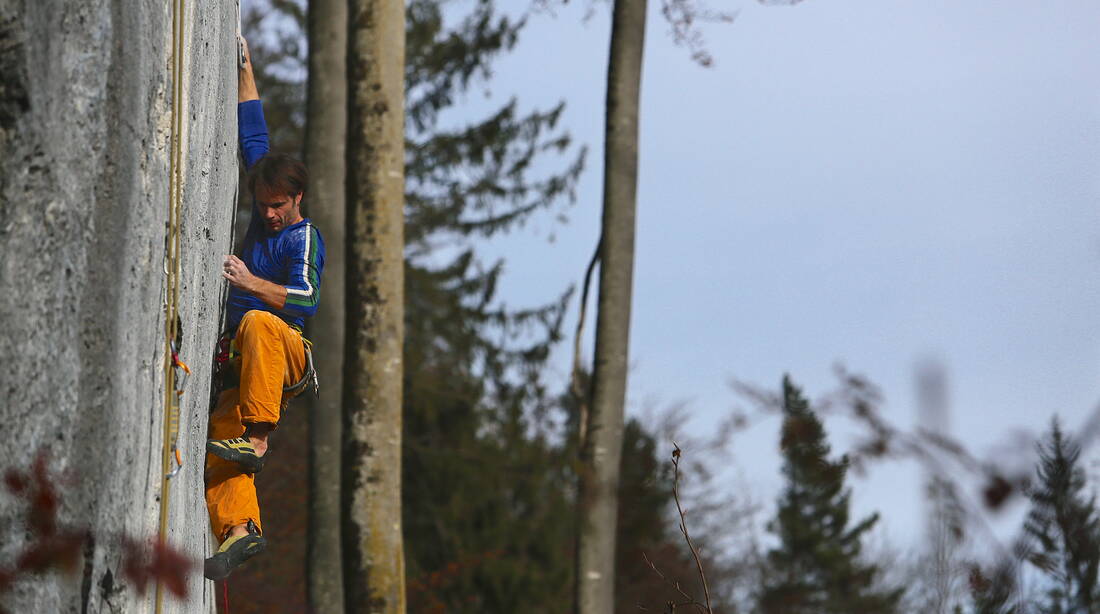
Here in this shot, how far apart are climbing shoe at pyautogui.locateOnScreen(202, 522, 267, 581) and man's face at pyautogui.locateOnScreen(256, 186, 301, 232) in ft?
3.93

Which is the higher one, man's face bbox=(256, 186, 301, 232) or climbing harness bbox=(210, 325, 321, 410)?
man's face bbox=(256, 186, 301, 232)

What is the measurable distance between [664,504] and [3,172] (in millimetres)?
25205

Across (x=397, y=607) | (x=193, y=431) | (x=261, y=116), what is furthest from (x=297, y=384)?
(x=397, y=607)

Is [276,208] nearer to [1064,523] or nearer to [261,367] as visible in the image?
[261,367]

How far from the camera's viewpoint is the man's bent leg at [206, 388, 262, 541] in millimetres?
4402

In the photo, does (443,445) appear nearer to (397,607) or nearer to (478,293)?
(478,293)

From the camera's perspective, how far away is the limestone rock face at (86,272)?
267 centimetres

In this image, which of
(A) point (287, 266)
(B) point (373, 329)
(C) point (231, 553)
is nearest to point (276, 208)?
(A) point (287, 266)

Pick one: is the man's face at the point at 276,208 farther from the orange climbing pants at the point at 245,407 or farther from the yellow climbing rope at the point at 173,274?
the yellow climbing rope at the point at 173,274

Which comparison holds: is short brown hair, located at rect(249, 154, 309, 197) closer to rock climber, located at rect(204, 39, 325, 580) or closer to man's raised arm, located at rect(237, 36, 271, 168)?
rock climber, located at rect(204, 39, 325, 580)

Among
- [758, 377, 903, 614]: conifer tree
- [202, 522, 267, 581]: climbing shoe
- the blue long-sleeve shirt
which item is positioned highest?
the blue long-sleeve shirt

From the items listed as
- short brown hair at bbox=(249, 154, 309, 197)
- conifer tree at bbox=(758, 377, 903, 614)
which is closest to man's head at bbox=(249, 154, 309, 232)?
short brown hair at bbox=(249, 154, 309, 197)

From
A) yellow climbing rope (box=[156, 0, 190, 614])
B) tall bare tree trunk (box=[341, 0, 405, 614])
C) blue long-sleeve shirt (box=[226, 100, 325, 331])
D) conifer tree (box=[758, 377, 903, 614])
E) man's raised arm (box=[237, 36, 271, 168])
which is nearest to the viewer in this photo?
yellow climbing rope (box=[156, 0, 190, 614])

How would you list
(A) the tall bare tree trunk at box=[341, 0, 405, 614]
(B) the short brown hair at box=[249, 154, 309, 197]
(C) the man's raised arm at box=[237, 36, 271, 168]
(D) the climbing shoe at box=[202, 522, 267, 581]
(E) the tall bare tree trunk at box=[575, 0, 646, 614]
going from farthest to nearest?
(E) the tall bare tree trunk at box=[575, 0, 646, 614], (A) the tall bare tree trunk at box=[341, 0, 405, 614], (C) the man's raised arm at box=[237, 36, 271, 168], (B) the short brown hair at box=[249, 154, 309, 197], (D) the climbing shoe at box=[202, 522, 267, 581]
